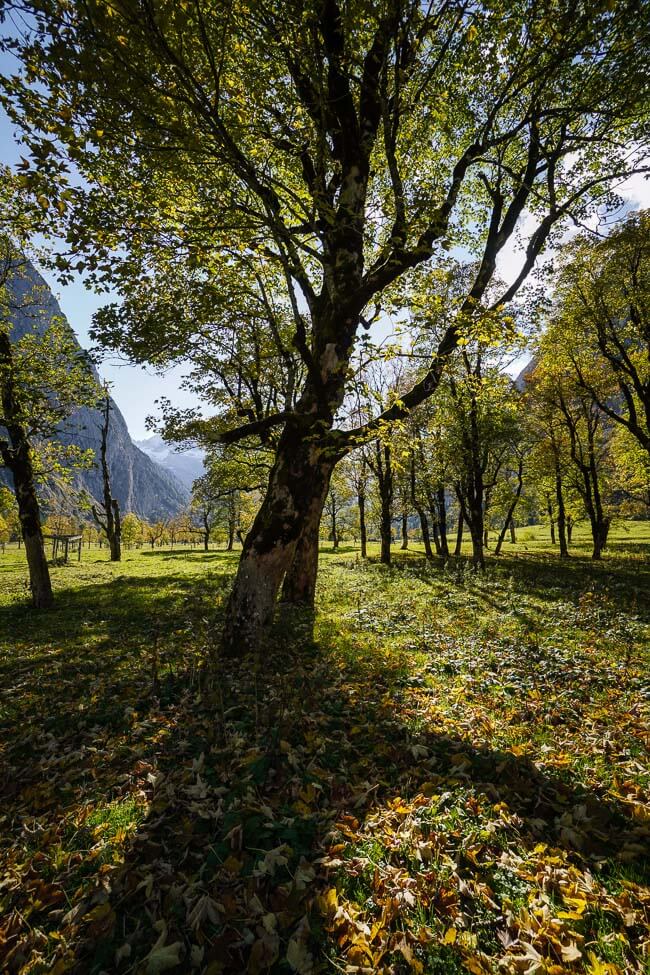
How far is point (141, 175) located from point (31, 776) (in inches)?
427

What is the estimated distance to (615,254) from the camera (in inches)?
711

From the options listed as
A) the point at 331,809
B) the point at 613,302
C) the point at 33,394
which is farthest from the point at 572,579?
the point at 33,394

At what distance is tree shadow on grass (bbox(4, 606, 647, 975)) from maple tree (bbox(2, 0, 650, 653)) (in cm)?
323

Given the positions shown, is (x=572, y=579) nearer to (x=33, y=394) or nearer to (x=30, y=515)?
(x=30, y=515)

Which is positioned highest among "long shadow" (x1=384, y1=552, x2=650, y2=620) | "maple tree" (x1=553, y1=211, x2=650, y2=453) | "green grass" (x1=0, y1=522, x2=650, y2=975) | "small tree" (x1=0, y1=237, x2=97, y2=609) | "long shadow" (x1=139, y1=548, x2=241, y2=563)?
"maple tree" (x1=553, y1=211, x2=650, y2=453)

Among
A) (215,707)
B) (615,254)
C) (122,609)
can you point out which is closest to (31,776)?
(215,707)

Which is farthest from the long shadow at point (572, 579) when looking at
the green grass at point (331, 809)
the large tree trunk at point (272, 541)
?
the large tree trunk at point (272, 541)

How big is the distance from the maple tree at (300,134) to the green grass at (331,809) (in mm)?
2571

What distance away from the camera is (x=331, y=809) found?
4.29 metres

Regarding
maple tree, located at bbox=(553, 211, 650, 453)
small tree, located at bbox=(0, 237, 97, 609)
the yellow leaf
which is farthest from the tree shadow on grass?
maple tree, located at bbox=(553, 211, 650, 453)

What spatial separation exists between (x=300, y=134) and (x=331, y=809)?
11.2 metres

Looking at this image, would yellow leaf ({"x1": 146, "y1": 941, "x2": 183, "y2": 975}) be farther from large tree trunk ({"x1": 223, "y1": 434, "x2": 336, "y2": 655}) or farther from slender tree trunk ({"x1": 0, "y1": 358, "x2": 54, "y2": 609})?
slender tree trunk ({"x1": 0, "y1": 358, "x2": 54, "y2": 609})

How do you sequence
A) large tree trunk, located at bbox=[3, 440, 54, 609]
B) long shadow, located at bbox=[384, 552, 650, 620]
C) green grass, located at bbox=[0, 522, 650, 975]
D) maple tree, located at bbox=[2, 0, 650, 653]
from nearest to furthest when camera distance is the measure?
green grass, located at bbox=[0, 522, 650, 975] < maple tree, located at bbox=[2, 0, 650, 653] < long shadow, located at bbox=[384, 552, 650, 620] < large tree trunk, located at bbox=[3, 440, 54, 609]

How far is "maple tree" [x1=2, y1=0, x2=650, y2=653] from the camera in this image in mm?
5770
